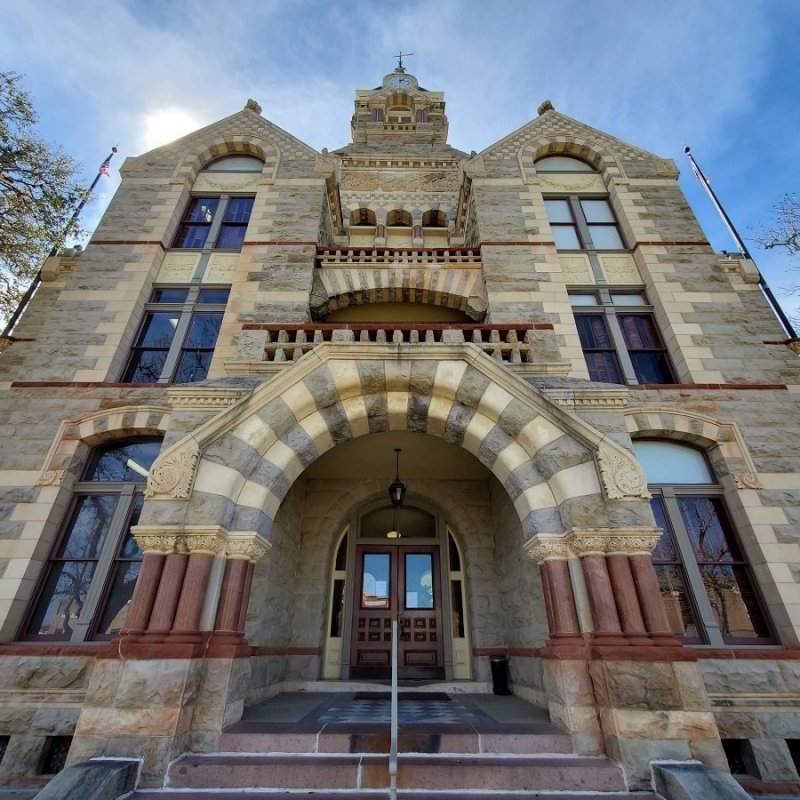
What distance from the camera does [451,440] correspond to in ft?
19.1

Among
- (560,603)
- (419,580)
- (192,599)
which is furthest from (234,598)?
(419,580)

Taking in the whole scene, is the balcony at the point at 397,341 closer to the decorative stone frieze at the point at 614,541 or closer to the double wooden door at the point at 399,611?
the decorative stone frieze at the point at 614,541

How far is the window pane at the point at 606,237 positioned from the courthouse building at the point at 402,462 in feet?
0.23

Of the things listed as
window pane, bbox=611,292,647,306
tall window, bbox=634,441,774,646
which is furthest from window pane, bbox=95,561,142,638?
window pane, bbox=611,292,647,306

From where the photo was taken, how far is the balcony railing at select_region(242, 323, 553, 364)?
6.11 metres

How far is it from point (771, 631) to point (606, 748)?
144 inches

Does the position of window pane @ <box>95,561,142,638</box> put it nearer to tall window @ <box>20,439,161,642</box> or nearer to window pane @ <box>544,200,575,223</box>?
tall window @ <box>20,439,161,642</box>

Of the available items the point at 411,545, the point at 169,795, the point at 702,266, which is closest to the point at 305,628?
the point at 411,545

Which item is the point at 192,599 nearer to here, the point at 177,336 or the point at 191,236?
the point at 177,336

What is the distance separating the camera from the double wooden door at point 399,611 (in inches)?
319

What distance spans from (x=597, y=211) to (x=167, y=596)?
11.4m

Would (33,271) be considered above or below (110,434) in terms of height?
above

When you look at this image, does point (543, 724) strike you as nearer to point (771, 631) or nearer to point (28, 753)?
point (771, 631)

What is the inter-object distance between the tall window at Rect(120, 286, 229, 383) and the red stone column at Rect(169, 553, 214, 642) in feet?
13.8
